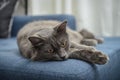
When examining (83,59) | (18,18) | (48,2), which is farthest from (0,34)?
(83,59)

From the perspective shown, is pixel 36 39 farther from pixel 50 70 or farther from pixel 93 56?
pixel 93 56

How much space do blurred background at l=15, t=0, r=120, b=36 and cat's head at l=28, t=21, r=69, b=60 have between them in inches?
46.9

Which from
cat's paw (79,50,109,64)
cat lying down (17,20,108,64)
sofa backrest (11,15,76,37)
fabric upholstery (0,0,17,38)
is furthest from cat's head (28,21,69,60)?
fabric upholstery (0,0,17,38)

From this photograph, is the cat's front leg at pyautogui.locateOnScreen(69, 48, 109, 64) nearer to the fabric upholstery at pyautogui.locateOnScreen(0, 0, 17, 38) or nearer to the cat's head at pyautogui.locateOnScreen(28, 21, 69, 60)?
the cat's head at pyautogui.locateOnScreen(28, 21, 69, 60)

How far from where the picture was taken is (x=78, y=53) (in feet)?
4.21

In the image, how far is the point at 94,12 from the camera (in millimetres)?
2453

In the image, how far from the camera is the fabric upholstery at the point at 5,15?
233 cm

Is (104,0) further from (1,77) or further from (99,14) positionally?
(1,77)

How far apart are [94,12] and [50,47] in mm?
1315

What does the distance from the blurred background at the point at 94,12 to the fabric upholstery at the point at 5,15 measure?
0.37m

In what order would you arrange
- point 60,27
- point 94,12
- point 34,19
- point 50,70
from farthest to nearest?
point 94,12 → point 34,19 → point 60,27 → point 50,70

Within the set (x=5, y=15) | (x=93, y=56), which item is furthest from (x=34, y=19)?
(x=93, y=56)

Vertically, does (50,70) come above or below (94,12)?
below

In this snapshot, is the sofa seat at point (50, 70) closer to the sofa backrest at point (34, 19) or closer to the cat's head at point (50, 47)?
the cat's head at point (50, 47)
